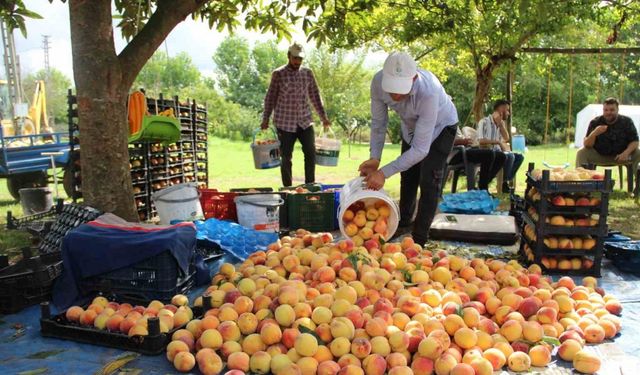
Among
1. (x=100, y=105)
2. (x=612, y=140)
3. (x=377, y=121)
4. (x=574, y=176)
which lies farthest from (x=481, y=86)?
(x=100, y=105)

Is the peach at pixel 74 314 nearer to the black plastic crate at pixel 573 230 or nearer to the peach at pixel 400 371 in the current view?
the peach at pixel 400 371

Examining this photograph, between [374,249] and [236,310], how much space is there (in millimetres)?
1068

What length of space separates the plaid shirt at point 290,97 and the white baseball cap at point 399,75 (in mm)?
3049

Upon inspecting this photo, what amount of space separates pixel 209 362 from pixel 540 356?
1.48 meters

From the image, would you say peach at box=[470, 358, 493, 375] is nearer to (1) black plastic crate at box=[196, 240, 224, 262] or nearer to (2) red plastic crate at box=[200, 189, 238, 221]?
(1) black plastic crate at box=[196, 240, 224, 262]

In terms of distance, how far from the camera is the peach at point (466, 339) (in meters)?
2.30

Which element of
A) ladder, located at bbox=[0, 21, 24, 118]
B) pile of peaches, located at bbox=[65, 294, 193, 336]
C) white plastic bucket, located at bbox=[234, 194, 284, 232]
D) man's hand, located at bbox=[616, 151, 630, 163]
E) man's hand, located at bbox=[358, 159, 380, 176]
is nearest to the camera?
pile of peaches, located at bbox=[65, 294, 193, 336]

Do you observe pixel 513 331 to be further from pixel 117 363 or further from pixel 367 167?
pixel 117 363

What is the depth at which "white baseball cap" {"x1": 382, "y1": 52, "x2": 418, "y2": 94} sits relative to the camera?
341 cm

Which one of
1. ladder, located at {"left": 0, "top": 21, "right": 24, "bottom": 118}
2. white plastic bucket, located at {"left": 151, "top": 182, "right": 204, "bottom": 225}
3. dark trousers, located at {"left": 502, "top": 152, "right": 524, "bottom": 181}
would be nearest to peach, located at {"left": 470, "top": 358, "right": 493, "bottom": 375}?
white plastic bucket, located at {"left": 151, "top": 182, "right": 204, "bottom": 225}

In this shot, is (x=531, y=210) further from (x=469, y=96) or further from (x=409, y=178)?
(x=469, y=96)

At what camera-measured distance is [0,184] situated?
37.7 feet

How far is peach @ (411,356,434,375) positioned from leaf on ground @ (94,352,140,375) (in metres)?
1.29

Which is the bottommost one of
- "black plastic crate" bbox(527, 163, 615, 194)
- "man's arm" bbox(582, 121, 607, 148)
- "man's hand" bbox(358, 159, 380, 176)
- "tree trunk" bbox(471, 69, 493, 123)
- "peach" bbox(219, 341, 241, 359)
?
"peach" bbox(219, 341, 241, 359)
